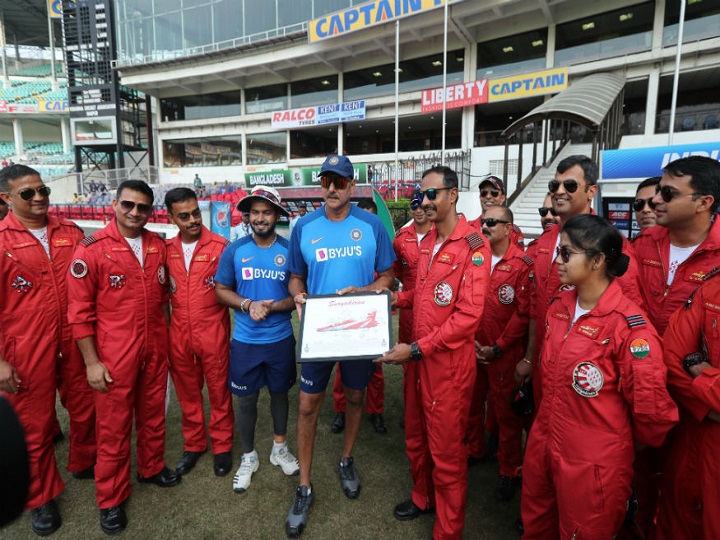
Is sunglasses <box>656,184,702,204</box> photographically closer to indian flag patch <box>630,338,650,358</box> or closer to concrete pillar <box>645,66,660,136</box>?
indian flag patch <box>630,338,650,358</box>

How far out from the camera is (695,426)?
6.07 feet

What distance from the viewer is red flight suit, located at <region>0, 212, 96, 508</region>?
2660 millimetres

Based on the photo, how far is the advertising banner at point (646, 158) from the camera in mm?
6242

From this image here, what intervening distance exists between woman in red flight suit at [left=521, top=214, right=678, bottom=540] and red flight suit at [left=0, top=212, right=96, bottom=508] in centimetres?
321

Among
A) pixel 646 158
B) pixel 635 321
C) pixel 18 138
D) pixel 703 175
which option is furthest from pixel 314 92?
pixel 18 138

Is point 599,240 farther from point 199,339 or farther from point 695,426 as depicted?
point 199,339

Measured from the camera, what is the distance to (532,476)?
2.04 m

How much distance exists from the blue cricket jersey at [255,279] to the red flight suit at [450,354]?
1203 millimetres

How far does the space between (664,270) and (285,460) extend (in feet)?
9.77

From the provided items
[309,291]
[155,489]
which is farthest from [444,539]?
[155,489]

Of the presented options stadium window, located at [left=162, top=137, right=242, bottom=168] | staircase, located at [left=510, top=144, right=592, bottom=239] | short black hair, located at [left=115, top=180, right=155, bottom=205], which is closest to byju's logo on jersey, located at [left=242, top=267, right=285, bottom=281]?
short black hair, located at [left=115, top=180, right=155, bottom=205]

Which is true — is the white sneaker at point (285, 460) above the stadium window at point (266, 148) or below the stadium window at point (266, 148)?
below

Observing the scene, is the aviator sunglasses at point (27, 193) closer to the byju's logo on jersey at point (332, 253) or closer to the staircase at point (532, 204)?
the byju's logo on jersey at point (332, 253)

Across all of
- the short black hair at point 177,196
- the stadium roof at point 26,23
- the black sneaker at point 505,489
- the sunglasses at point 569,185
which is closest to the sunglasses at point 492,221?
the sunglasses at point 569,185
